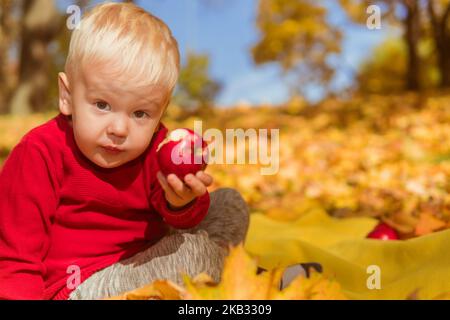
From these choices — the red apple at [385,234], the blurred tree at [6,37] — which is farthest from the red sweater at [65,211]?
the blurred tree at [6,37]

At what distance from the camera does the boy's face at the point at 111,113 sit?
1.47 meters

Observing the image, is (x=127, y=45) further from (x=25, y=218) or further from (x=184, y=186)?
(x=25, y=218)

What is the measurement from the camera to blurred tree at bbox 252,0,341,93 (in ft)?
32.3

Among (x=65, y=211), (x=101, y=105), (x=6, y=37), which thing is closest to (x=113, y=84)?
(x=101, y=105)

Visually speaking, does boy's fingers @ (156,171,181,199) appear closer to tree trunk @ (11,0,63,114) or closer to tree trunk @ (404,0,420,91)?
tree trunk @ (404,0,420,91)

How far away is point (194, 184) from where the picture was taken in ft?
4.83

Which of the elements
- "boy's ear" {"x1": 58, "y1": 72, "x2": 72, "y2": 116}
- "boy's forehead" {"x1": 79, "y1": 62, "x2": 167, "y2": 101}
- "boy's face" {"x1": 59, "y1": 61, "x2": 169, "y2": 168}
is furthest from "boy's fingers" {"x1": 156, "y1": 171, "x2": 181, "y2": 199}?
"boy's ear" {"x1": 58, "y1": 72, "x2": 72, "y2": 116}

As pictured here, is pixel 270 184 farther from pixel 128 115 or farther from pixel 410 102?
pixel 410 102

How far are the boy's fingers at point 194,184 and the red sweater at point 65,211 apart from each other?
12 centimetres

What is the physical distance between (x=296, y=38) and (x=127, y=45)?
29.2 ft

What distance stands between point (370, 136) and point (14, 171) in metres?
4.80

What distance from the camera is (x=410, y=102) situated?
7.82 m

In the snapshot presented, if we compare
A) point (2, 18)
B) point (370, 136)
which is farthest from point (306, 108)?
point (2, 18)

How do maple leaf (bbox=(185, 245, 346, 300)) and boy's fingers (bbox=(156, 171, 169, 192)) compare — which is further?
boy's fingers (bbox=(156, 171, 169, 192))
